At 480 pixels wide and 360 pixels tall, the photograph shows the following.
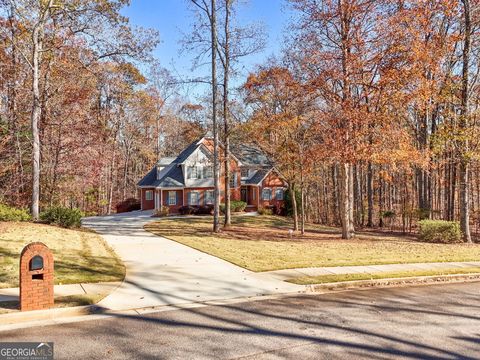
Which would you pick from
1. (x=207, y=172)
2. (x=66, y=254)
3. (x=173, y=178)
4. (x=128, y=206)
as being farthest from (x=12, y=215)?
(x=128, y=206)

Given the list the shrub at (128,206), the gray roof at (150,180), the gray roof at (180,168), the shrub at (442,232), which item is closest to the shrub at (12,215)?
the gray roof at (180,168)

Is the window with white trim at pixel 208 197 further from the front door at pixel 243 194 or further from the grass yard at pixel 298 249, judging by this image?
the grass yard at pixel 298 249

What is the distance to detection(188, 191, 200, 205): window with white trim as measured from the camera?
34812mm

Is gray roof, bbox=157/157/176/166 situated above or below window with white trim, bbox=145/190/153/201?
above

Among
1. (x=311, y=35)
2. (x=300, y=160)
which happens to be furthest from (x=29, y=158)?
(x=311, y=35)

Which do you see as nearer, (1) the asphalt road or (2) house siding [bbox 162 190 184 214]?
(1) the asphalt road

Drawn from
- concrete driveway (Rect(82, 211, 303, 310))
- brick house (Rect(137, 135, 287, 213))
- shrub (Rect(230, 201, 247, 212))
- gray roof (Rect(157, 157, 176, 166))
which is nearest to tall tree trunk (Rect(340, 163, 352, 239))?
concrete driveway (Rect(82, 211, 303, 310))

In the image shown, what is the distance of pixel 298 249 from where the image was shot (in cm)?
1566

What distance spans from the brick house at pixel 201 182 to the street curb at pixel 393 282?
21793 mm

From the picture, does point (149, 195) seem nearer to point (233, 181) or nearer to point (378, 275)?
point (233, 181)

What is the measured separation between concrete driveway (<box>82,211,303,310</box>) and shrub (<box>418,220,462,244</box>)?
12812mm

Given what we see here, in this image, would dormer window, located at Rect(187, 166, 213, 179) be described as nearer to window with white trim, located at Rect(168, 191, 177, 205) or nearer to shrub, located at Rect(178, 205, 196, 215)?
window with white trim, located at Rect(168, 191, 177, 205)

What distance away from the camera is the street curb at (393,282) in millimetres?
9680

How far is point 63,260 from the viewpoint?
1138 cm
